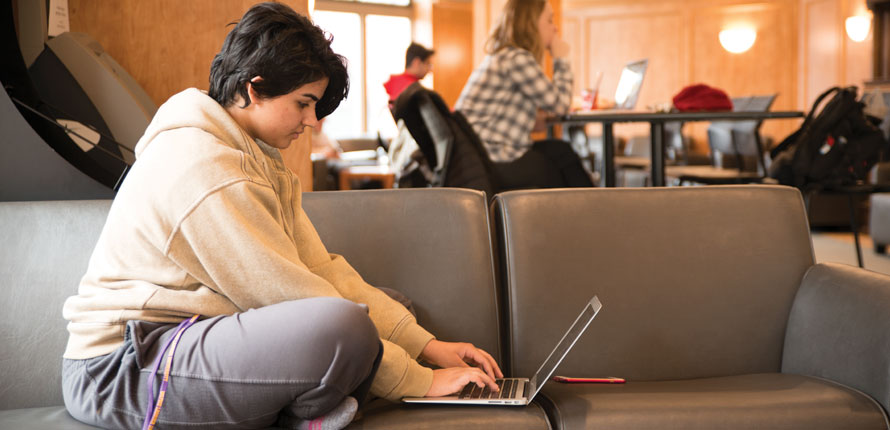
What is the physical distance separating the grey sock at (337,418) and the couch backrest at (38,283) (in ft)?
1.92

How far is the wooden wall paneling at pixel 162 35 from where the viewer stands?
202 centimetres

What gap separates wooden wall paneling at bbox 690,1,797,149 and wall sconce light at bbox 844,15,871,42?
130 cm

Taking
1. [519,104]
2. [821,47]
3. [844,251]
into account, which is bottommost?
[844,251]

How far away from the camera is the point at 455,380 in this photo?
1.35 m

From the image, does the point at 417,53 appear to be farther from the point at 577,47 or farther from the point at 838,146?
the point at 577,47

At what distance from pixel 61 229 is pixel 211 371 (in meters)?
0.63


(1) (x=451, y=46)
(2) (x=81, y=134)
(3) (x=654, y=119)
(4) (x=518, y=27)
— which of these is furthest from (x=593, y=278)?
(1) (x=451, y=46)

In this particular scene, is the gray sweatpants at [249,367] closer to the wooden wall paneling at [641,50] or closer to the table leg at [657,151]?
the table leg at [657,151]

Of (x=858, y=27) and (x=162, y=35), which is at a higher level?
(x=858, y=27)

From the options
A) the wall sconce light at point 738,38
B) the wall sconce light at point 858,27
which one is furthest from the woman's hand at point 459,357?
the wall sconce light at point 738,38

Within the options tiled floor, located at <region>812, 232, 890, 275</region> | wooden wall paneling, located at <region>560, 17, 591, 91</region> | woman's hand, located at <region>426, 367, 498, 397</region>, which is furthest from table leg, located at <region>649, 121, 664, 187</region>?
wooden wall paneling, located at <region>560, 17, 591, 91</region>

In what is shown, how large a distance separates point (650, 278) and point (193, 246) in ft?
3.20

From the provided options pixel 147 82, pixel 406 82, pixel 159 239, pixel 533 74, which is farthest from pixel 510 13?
pixel 159 239

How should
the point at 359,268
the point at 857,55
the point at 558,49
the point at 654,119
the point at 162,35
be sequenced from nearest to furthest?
the point at 359,268
the point at 162,35
the point at 654,119
the point at 558,49
the point at 857,55
